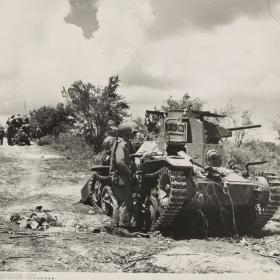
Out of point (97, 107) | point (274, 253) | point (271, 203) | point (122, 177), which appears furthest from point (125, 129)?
point (97, 107)

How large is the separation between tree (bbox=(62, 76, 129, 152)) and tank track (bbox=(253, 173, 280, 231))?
52.4 ft

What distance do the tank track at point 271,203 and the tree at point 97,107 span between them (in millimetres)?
15979

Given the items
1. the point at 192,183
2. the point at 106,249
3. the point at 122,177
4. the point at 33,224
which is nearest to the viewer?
the point at 106,249

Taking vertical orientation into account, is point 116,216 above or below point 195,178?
below

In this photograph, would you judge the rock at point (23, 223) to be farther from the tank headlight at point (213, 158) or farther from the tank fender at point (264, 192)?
the tank fender at point (264, 192)

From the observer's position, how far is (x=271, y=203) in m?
9.27

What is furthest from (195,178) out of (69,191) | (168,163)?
(69,191)

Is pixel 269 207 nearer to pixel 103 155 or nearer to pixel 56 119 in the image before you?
pixel 103 155

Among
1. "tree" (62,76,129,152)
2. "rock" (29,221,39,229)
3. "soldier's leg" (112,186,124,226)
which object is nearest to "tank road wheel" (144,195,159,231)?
"soldier's leg" (112,186,124,226)

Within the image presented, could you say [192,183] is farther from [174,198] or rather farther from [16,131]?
[16,131]

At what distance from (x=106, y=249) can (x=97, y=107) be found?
1875 cm

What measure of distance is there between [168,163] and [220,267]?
9.53ft

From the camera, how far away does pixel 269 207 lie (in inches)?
367

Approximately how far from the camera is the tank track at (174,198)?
27.4ft
